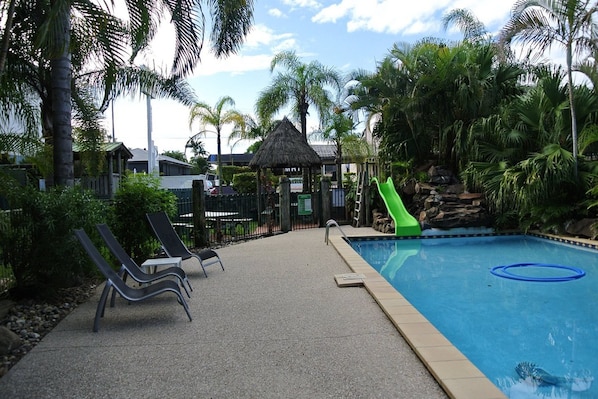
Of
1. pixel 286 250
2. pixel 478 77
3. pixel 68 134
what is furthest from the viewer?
pixel 478 77

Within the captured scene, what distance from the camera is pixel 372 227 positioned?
15031mm

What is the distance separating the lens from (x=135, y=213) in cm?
823

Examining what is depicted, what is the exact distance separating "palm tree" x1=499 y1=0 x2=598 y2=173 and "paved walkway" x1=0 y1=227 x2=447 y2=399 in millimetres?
8989

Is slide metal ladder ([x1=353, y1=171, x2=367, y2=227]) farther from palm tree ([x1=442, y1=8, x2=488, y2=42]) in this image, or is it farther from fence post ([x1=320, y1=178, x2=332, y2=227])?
palm tree ([x1=442, y1=8, x2=488, y2=42])

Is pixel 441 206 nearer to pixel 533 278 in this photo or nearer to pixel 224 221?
pixel 533 278

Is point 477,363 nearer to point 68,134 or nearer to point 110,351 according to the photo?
point 110,351

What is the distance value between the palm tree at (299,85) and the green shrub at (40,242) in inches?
689

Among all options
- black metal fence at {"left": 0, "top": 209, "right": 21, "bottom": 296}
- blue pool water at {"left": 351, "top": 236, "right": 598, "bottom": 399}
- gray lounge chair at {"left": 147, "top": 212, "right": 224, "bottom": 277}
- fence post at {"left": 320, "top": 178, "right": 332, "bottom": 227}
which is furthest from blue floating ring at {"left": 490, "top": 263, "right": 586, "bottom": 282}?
black metal fence at {"left": 0, "top": 209, "right": 21, "bottom": 296}

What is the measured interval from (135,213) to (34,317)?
328cm

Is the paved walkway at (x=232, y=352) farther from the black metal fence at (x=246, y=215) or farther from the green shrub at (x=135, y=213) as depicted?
the black metal fence at (x=246, y=215)

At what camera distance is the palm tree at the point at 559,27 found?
1091 centimetres

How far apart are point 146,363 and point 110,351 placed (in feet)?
1.66

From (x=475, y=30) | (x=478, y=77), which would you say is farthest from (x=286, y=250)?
(x=475, y=30)

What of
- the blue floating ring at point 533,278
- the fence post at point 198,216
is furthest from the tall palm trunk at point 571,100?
the fence post at point 198,216
